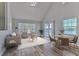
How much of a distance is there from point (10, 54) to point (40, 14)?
1.38 m

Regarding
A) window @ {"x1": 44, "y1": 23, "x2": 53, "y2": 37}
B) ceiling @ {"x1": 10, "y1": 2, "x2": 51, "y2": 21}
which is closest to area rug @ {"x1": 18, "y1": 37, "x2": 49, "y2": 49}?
window @ {"x1": 44, "y1": 23, "x2": 53, "y2": 37}

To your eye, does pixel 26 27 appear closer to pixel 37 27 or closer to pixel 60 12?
pixel 37 27

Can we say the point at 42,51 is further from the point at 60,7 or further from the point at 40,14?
the point at 60,7

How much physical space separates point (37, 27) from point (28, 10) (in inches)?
21.4

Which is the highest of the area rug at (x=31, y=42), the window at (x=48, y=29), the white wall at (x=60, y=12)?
the white wall at (x=60, y=12)

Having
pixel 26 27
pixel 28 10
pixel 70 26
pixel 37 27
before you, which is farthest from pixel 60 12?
pixel 26 27

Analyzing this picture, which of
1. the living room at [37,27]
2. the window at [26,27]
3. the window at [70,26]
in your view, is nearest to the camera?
the living room at [37,27]

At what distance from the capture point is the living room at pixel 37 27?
139 inches

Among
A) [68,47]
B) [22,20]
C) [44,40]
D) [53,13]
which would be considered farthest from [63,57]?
[22,20]

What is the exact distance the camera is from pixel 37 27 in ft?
12.3

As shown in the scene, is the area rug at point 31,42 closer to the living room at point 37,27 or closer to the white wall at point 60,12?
the living room at point 37,27

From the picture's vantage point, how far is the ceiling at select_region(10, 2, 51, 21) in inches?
140

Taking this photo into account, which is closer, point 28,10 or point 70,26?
point 28,10

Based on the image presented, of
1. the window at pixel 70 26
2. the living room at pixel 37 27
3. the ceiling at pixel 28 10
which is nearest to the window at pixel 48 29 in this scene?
the living room at pixel 37 27
